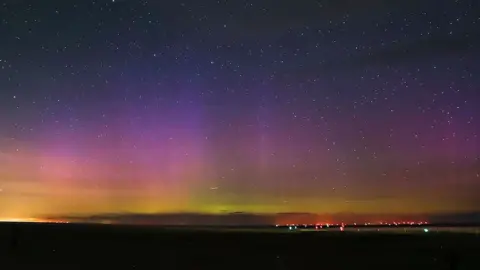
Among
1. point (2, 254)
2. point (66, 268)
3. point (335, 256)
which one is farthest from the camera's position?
point (335, 256)

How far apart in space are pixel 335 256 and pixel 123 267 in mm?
11847

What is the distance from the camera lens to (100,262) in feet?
68.9

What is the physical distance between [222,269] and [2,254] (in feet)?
31.6

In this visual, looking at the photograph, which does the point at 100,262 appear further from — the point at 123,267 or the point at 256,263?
the point at 256,263

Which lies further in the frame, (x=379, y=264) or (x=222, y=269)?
(x=379, y=264)

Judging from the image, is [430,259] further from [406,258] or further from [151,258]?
[151,258]

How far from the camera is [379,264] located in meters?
23.4

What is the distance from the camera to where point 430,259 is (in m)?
24.9

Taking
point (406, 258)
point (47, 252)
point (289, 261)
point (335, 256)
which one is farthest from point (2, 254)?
point (406, 258)

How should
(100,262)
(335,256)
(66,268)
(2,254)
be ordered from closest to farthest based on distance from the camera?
(66,268), (100,262), (2,254), (335,256)

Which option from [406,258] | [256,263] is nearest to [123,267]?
[256,263]

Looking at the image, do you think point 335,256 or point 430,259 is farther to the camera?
point 335,256

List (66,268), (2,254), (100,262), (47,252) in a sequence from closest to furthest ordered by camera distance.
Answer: (66,268) → (100,262) → (2,254) → (47,252)

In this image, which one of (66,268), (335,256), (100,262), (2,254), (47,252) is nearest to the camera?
(66,268)
